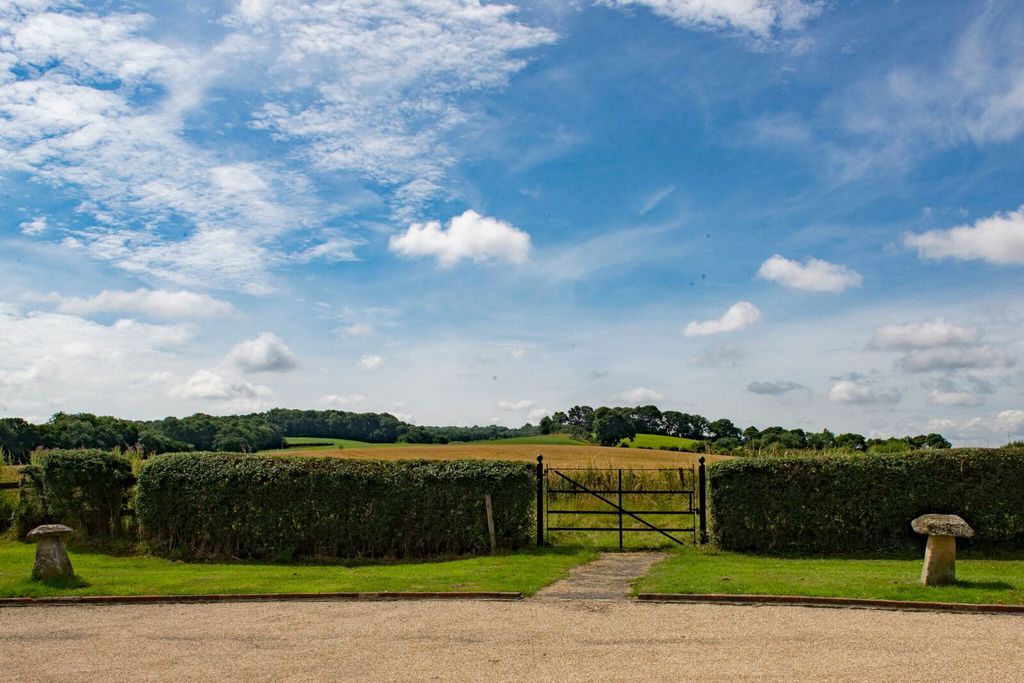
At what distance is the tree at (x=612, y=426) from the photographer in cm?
6197

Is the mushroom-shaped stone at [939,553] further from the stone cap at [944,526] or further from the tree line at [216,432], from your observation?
the tree line at [216,432]

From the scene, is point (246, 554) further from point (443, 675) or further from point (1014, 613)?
point (1014, 613)

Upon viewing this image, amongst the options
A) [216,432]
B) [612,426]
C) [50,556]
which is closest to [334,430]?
[216,432]

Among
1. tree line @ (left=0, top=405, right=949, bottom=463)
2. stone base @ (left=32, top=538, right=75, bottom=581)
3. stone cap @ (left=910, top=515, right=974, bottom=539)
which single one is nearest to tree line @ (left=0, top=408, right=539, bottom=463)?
tree line @ (left=0, top=405, right=949, bottom=463)

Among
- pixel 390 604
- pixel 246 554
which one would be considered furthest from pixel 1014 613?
pixel 246 554

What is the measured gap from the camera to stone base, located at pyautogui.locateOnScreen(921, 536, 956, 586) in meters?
12.2

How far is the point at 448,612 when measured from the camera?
11.0 metres

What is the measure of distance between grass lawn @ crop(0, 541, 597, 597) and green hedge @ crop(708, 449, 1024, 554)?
11.7 feet

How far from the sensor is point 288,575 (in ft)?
47.7

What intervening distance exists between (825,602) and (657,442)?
1972 inches

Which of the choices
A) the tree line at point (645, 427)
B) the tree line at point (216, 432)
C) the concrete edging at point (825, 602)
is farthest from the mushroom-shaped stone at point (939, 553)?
the tree line at point (645, 427)

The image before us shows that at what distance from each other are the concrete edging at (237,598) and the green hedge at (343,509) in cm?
456

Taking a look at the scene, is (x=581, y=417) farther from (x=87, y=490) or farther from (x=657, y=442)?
(x=87, y=490)

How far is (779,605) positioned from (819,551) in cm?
627
